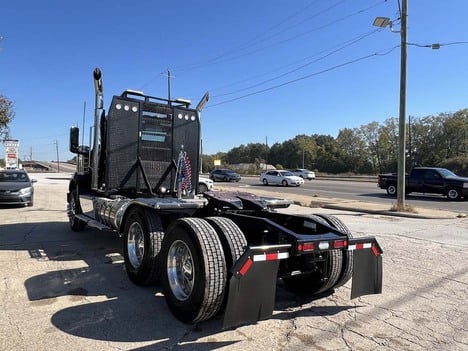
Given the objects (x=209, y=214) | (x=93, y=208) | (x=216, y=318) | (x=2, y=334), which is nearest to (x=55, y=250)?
(x=93, y=208)

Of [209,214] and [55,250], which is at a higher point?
[209,214]

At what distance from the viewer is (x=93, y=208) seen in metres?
8.34

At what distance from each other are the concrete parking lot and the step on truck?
260mm

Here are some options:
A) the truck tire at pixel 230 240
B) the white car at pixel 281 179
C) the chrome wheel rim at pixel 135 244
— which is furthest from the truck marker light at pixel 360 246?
the white car at pixel 281 179

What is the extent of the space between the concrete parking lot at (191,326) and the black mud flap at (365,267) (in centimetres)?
29

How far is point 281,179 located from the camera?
40.1 metres

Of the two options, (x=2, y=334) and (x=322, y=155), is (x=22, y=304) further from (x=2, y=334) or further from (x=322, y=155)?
(x=322, y=155)

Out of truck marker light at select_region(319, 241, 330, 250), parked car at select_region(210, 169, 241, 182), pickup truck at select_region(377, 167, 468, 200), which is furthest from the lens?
parked car at select_region(210, 169, 241, 182)

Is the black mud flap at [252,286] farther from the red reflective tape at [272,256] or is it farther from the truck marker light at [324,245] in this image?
the truck marker light at [324,245]

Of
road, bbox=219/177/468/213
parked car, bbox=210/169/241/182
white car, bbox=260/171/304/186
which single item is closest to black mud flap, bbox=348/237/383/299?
road, bbox=219/177/468/213

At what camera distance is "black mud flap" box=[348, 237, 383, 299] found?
4480 mm

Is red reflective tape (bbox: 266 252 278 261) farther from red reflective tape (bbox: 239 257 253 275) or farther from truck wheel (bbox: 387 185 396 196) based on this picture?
truck wheel (bbox: 387 185 396 196)

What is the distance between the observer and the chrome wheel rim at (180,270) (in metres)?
4.42

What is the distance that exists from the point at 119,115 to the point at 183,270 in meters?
4.52
